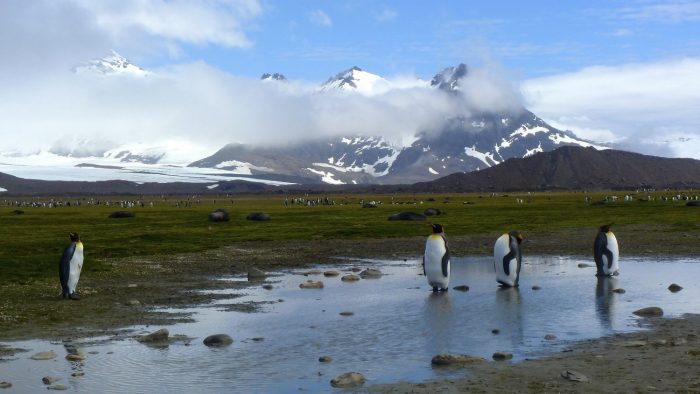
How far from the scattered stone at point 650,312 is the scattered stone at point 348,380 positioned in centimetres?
735

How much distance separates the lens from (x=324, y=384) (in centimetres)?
1121

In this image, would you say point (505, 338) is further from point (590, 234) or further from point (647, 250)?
point (590, 234)

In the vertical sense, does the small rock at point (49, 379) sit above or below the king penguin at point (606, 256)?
below

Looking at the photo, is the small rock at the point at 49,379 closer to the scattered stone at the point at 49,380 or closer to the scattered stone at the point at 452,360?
the scattered stone at the point at 49,380

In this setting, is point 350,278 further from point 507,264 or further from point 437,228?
point 507,264

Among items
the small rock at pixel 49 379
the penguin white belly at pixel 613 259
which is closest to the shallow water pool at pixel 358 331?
the small rock at pixel 49 379

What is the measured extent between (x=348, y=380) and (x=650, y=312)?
25.4 ft

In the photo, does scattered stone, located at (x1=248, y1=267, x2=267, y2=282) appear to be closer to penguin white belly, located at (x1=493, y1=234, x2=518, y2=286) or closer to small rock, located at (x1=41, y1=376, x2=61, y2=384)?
penguin white belly, located at (x1=493, y1=234, x2=518, y2=286)

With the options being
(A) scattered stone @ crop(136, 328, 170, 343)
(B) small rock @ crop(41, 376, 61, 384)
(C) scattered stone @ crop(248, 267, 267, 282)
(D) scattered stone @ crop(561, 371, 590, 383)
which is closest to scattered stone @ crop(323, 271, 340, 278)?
(C) scattered stone @ crop(248, 267, 267, 282)

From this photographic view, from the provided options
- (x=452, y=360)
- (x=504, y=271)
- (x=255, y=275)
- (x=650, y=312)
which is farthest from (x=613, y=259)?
(x=452, y=360)

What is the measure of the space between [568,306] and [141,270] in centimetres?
Result: 1343

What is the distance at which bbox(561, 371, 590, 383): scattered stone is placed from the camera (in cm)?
1084

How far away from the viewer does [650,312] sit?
53.5 ft

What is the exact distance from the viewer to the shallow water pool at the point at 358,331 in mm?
11741
